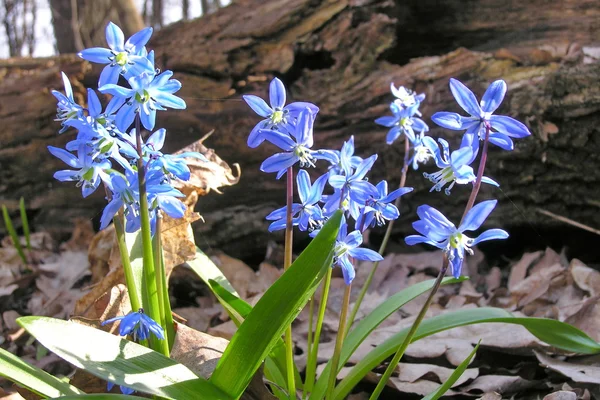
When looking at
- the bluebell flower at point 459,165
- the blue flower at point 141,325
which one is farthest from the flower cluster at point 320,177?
the blue flower at point 141,325

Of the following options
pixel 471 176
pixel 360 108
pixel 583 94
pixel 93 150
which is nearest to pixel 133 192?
pixel 93 150

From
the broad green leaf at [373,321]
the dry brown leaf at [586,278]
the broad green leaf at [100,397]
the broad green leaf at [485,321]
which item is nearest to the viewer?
the broad green leaf at [100,397]

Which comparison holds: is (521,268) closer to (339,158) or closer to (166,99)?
(339,158)

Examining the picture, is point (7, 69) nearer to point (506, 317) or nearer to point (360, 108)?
point (360, 108)

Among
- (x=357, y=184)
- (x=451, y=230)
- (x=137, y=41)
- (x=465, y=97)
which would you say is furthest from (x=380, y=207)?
(x=137, y=41)

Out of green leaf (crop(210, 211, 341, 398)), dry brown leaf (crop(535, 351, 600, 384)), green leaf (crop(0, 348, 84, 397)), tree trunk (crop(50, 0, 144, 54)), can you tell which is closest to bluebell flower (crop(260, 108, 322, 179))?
green leaf (crop(210, 211, 341, 398))

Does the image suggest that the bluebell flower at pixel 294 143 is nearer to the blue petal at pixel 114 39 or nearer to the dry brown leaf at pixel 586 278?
the blue petal at pixel 114 39

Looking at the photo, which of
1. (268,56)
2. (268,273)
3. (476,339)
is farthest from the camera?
(268,56)
